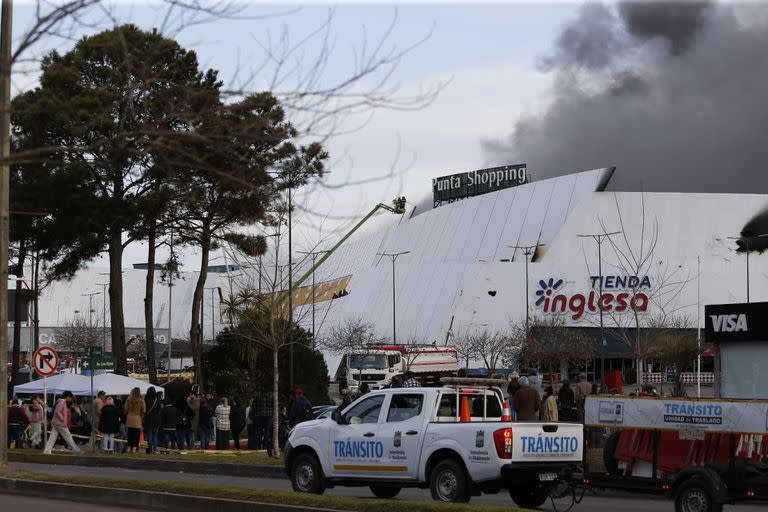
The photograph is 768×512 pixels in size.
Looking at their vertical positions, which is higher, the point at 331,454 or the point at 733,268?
the point at 733,268

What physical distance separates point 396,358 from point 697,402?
157 feet

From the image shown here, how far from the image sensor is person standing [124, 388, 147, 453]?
2764cm

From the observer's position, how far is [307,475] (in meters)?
16.8

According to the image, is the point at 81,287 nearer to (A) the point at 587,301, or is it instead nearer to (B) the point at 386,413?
(A) the point at 587,301

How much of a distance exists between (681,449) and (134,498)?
24.4 ft

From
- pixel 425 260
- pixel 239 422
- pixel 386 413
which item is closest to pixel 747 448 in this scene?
pixel 386 413

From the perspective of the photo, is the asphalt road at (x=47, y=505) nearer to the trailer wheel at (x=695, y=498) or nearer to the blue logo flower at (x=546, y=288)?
the trailer wheel at (x=695, y=498)

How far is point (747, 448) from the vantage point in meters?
14.0

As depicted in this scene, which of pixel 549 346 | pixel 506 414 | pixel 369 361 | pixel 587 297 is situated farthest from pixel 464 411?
pixel 587 297

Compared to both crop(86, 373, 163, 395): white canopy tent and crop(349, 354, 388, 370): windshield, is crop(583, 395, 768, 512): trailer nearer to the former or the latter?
crop(86, 373, 163, 395): white canopy tent

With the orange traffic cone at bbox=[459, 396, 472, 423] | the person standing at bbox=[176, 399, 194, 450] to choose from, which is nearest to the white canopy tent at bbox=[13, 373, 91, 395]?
the person standing at bbox=[176, 399, 194, 450]

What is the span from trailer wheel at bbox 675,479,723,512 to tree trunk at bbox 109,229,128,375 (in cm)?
2874

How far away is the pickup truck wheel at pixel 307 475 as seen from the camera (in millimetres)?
16609

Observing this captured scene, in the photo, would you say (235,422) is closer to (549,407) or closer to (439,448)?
(549,407)
